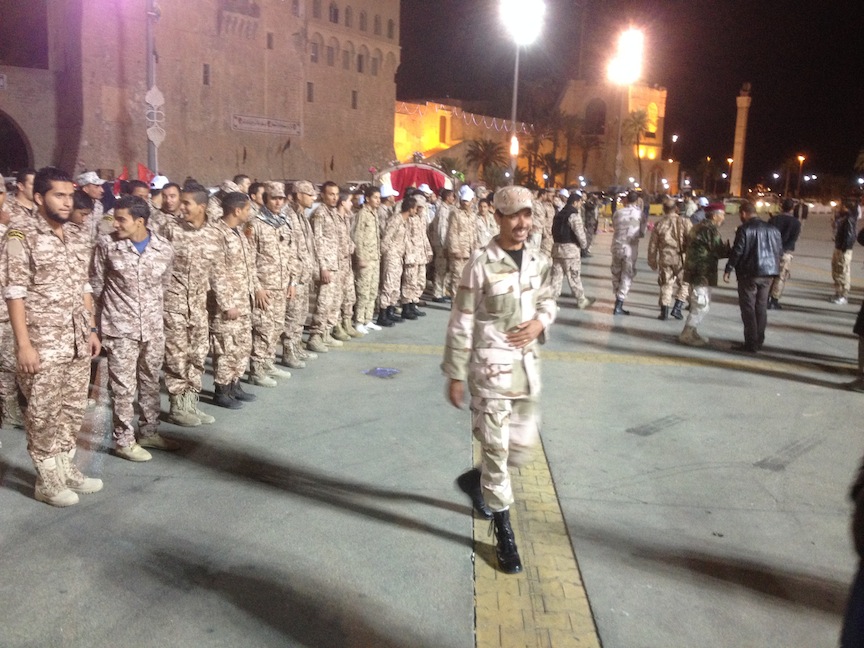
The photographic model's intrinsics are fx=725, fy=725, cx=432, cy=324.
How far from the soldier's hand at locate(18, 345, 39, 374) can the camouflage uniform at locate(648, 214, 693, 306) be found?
885 cm

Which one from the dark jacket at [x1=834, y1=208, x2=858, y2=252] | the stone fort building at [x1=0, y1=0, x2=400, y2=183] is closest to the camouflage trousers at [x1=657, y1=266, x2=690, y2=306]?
the dark jacket at [x1=834, y1=208, x2=858, y2=252]

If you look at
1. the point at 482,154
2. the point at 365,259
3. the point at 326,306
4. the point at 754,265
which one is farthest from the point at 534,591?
the point at 482,154

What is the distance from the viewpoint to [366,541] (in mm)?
4031

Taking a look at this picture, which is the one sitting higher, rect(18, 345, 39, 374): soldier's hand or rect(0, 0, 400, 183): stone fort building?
rect(0, 0, 400, 183): stone fort building

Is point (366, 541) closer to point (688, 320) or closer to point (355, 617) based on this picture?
point (355, 617)

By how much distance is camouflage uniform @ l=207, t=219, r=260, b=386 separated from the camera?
6.03m

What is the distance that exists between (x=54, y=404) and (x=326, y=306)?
444 cm

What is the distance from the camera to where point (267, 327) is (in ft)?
23.1

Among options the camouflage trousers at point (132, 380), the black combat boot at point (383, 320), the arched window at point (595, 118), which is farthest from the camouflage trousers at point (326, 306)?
the arched window at point (595, 118)

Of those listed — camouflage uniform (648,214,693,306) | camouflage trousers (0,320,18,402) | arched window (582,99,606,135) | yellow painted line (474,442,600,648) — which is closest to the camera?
yellow painted line (474,442,600,648)

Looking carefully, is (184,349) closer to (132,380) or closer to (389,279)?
(132,380)

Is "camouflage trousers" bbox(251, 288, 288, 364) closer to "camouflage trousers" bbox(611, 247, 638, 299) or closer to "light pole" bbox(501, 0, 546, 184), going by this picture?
"camouflage trousers" bbox(611, 247, 638, 299)

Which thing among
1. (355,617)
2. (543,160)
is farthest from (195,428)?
(543,160)

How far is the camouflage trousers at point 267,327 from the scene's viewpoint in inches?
275
